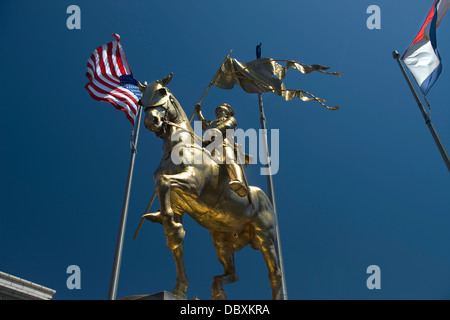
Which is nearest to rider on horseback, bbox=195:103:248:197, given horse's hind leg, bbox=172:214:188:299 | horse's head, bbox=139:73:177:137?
horse's head, bbox=139:73:177:137

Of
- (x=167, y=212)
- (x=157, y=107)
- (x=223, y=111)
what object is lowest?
(x=167, y=212)

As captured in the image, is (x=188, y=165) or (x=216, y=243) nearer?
(x=188, y=165)

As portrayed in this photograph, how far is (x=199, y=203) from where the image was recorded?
620cm

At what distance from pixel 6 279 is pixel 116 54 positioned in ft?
39.4

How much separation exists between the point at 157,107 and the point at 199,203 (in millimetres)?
1913

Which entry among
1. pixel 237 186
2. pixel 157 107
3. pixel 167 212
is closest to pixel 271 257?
pixel 237 186

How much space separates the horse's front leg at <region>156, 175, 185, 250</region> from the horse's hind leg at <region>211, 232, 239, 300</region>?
182cm

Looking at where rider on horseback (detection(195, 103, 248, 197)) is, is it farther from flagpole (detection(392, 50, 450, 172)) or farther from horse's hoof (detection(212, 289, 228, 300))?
flagpole (detection(392, 50, 450, 172))

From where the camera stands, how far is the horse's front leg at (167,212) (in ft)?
17.6

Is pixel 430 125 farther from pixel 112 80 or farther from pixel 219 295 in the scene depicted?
pixel 112 80

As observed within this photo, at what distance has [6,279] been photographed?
16.3 meters

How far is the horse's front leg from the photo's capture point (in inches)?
212
